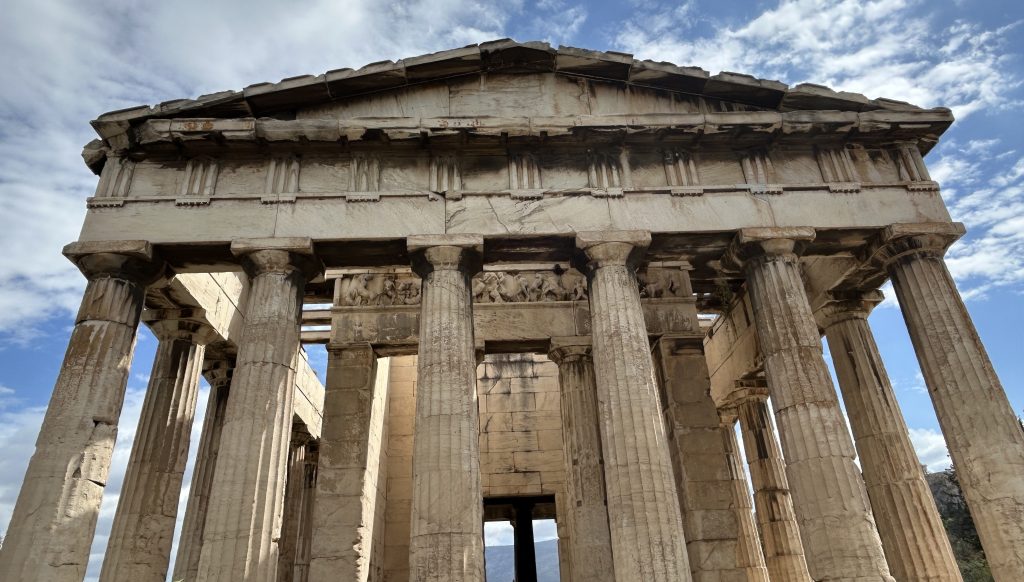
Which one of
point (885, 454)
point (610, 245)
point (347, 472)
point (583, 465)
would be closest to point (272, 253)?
point (347, 472)

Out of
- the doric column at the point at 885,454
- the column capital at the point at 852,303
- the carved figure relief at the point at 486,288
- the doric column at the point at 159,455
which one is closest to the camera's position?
the doric column at the point at 885,454

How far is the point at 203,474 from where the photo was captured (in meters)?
15.9

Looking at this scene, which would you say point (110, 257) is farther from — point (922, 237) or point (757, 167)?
point (922, 237)

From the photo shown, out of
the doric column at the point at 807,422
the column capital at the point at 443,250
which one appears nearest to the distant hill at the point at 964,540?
the doric column at the point at 807,422

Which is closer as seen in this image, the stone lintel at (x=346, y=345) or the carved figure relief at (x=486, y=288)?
the stone lintel at (x=346, y=345)

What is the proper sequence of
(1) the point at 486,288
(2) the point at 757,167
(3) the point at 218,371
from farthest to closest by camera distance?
(3) the point at 218,371 → (1) the point at 486,288 → (2) the point at 757,167

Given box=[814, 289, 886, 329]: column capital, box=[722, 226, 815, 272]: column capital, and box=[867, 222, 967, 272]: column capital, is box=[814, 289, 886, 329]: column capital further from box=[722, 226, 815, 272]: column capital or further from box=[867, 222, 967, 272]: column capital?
box=[722, 226, 815, 272]: column capital

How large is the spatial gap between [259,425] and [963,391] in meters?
12.2

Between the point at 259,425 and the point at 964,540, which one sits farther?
the point at 964,540

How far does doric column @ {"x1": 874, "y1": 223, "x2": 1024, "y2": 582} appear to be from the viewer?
10.7 m

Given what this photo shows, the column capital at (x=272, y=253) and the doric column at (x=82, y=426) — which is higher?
the column capital at (x=272, y=253)

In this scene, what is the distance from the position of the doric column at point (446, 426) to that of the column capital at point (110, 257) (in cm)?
498

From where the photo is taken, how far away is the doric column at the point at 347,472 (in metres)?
13.5

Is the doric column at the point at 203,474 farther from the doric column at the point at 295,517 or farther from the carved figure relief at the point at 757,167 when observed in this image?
the carved figure relief at the point at 757,167
